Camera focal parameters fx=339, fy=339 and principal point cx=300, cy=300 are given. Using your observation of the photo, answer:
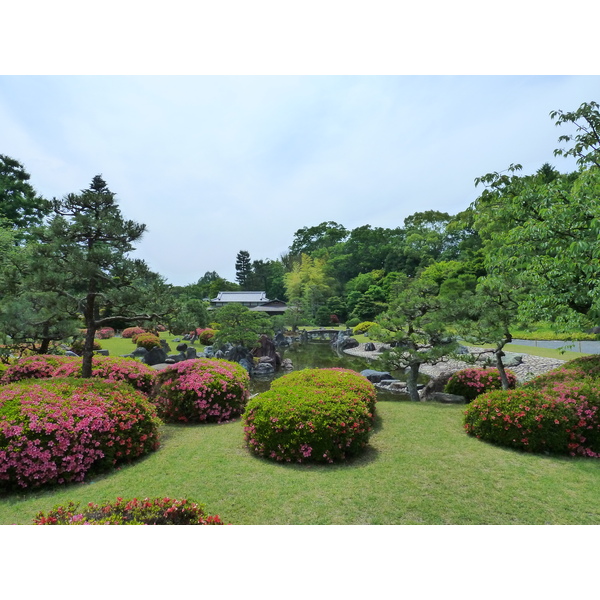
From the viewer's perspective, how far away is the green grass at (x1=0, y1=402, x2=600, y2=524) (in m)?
3.08

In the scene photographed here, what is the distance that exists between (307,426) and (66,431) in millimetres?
2766

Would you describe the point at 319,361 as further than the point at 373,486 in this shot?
Yes

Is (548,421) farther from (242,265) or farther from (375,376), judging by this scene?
(242,265)

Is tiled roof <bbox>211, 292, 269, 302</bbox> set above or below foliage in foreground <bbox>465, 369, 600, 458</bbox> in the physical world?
above

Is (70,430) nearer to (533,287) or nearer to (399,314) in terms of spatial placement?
(399,314)

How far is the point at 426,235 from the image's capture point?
3925 centimetres

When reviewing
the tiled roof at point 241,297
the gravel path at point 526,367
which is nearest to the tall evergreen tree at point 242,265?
the tiled roof at point 241,297

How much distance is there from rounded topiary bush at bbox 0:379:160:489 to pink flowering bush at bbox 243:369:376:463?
5.11ft

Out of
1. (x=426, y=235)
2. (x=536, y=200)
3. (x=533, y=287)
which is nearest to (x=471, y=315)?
(x=533, y=287)

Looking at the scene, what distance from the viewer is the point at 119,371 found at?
23.0 feet

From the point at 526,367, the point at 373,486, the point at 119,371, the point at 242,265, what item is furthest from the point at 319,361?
the point at 242,265

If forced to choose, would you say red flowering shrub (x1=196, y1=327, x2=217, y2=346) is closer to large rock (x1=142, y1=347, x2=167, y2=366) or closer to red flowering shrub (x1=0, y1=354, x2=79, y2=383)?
large rock (x1=142, y1=347, x2=167, y2=366)

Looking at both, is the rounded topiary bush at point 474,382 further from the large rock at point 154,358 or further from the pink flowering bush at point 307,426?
the large rock at point 154,358

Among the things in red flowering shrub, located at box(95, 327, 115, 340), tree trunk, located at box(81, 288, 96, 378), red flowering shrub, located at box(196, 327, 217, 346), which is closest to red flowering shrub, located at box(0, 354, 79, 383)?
tree trunk, located at box(81, 288, 96, 378)
